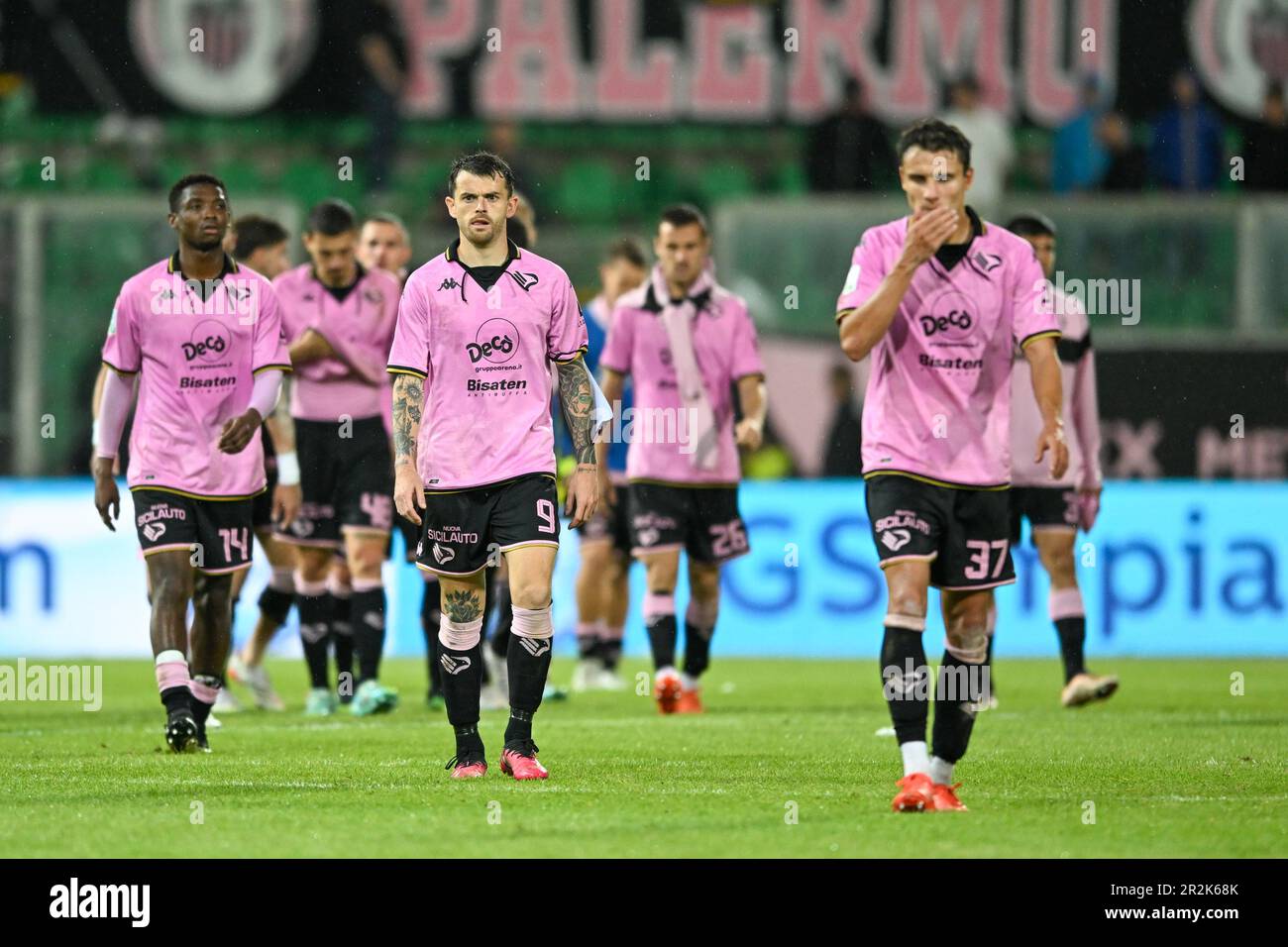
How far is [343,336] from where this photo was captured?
11297mm

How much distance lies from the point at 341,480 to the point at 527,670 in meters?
3.70

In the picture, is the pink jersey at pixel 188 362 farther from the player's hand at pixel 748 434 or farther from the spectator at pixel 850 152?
the spectator at pixel 850 152

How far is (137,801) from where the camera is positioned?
7262mm

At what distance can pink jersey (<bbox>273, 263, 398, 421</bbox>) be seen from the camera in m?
11.3

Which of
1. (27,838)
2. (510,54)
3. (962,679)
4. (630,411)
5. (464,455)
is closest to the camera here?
(27,838)

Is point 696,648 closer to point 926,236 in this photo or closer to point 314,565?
point 314,565

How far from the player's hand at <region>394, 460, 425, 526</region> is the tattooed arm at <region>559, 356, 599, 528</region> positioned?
52 cm

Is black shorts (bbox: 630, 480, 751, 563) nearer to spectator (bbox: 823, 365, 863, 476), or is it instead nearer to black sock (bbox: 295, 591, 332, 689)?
black sock (bbox: 295, 591, 332, 689)

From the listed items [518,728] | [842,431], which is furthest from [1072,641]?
Result: [842,431]

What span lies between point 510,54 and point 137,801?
48.6 feet

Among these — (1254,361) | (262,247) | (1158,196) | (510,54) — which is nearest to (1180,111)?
(1158,196)

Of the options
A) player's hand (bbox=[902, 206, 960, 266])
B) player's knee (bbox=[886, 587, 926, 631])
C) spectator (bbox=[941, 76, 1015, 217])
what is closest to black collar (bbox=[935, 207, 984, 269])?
player's hand (bbox=[902, 206, 960, 266])
